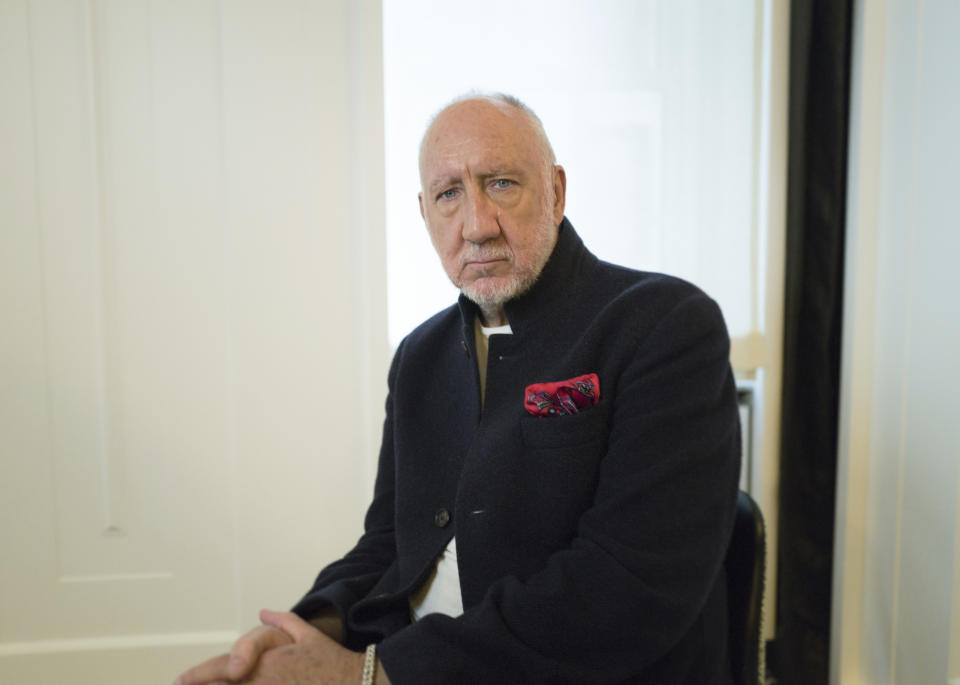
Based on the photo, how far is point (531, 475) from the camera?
86 centimetres

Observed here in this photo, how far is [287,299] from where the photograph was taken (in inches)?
63.9

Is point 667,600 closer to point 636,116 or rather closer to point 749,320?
point 749,320

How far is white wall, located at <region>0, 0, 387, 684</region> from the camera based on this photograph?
1.55 meters

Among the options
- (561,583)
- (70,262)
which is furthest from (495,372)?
(70,262)

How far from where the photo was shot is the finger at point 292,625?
2.83 feet

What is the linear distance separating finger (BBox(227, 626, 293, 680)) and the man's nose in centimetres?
65

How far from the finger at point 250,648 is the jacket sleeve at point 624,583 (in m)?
0.19

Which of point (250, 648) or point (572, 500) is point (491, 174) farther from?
point (250, 648)

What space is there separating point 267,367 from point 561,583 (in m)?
1.13

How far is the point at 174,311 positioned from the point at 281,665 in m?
1.09

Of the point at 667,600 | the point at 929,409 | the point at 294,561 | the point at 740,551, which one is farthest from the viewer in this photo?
the point at 294,561

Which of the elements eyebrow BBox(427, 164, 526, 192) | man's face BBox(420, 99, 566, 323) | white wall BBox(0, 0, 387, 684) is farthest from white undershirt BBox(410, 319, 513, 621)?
white wall BBox(0, 0, 387, 684)

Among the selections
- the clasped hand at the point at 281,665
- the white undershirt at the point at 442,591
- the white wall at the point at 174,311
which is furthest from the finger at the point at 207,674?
the white wall at the point at 174,311

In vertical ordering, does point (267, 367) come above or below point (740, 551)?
above
